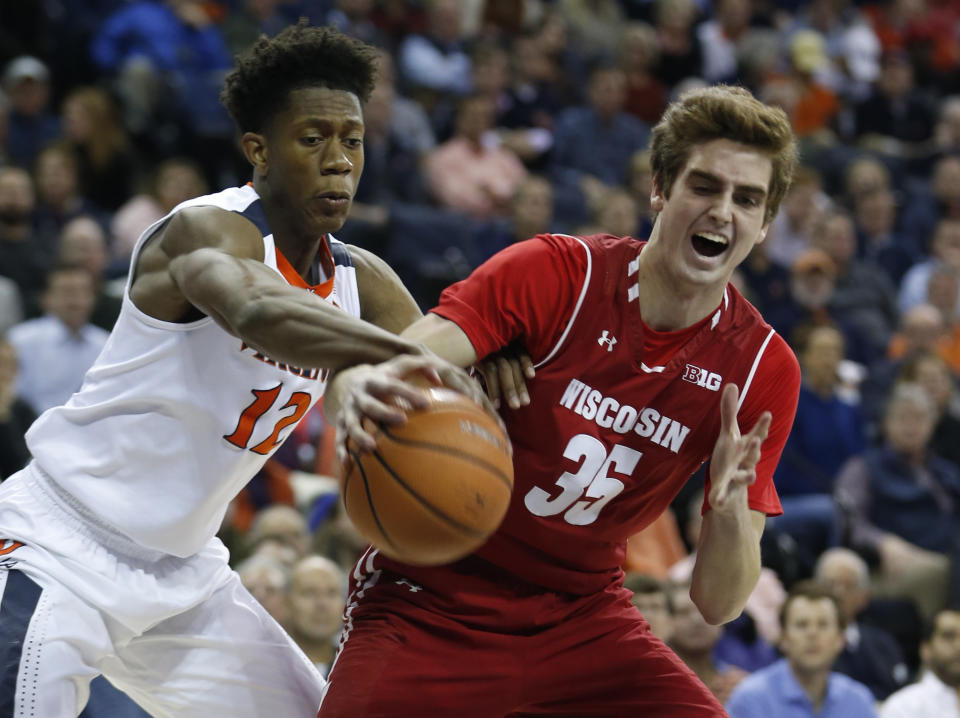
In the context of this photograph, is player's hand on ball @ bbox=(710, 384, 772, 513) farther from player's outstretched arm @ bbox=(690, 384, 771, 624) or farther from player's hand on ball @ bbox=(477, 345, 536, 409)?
player's hand on ball @ bbox=(477, 345, 536, 409)

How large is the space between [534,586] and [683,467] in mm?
524

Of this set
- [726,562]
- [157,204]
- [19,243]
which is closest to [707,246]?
[726,562]

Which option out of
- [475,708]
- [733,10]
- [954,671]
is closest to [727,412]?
[475,708]

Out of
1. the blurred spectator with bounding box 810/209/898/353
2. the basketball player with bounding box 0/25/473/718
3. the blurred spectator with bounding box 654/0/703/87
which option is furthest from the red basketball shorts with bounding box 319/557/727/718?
the blurred spectator with bounding box 654/0/703/87

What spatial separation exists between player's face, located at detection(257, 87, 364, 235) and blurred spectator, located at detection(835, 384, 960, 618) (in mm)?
5530

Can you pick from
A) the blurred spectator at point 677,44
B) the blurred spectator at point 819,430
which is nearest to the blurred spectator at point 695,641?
the blurred spectator at point 819,430

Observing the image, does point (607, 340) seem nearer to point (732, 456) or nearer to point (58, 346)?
point (732, 456)

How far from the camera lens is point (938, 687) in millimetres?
6699

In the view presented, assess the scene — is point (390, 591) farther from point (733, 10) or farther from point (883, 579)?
point (733, 10)

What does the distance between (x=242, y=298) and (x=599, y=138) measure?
9157 millimetres

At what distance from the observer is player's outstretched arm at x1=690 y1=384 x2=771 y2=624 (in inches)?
141

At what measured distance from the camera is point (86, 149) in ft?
31.4

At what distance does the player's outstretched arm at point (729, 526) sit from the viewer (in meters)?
3.58

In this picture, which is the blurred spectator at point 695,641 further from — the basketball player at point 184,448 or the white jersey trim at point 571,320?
the white jersey trim at point 571,320
